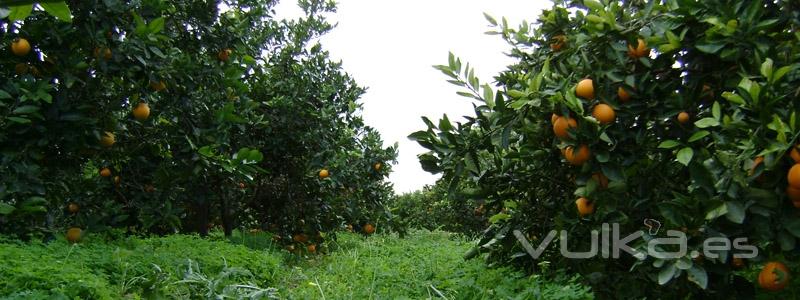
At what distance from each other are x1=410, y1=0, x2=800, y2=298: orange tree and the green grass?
375 mm

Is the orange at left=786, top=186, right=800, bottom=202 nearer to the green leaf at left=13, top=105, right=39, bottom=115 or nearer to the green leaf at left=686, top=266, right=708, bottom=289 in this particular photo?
A: the green leaf at left=686, top=266, right=708, bottom=289

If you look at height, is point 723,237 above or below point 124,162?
below

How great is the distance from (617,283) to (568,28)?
4.84ft

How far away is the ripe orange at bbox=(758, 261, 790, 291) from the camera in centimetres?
230

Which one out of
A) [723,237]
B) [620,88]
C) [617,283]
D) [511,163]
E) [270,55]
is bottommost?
[617,283]

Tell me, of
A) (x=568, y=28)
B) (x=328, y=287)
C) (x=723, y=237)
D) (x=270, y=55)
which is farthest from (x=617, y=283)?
(x=270, y=55)

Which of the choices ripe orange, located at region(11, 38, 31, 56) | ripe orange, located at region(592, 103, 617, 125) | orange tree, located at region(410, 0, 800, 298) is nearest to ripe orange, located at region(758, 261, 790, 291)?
orange tree, located at region(410, 0, 800, 298)

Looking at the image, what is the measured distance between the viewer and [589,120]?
8.31ft

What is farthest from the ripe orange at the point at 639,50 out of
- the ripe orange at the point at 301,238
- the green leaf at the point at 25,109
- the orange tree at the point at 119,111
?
the ripe orange at the point at 301,238

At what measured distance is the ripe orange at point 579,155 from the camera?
2.66 metres

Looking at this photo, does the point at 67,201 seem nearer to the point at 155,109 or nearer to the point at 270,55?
the point at 155,109

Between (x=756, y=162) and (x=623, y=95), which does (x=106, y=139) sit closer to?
(x=623, y=95)

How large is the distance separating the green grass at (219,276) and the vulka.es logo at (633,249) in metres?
0.18

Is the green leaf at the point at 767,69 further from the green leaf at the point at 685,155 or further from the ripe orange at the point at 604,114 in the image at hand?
the ripe orange at the point at 604,114
